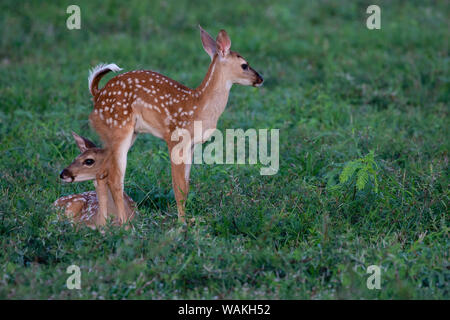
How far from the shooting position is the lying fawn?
549cm

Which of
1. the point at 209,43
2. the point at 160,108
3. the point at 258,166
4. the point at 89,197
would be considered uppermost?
the point at 209,43

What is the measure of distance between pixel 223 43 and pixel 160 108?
0.76 meters

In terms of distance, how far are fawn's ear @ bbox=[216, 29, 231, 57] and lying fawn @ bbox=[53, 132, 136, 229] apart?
129 centimetres

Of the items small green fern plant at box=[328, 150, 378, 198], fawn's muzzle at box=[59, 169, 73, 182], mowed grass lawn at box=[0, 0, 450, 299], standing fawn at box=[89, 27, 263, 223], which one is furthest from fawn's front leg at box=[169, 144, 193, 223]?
small green fern plant at box=[328, 150, 378, 198]

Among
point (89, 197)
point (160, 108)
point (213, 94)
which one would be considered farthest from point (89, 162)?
point (213, 94)

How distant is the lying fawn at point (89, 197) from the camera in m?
5.49

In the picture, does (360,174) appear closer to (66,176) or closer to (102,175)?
(102,175)

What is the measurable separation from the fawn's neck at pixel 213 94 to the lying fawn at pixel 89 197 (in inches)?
35.0

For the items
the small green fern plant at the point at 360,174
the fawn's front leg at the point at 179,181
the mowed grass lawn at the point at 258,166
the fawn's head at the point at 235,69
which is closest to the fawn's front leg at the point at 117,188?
the mowed grass lawn at the point at 258,166

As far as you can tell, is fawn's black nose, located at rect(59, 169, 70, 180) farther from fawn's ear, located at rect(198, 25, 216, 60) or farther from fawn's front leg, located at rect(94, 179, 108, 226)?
fawn's ear, located at rect(198, 25, 216, 60)

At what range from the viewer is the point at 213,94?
18.9ft

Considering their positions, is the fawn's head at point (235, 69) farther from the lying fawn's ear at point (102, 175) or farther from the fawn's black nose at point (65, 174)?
the fawn's black nose at point (65, 174)

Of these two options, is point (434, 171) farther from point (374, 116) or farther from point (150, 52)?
point (150, 52)
